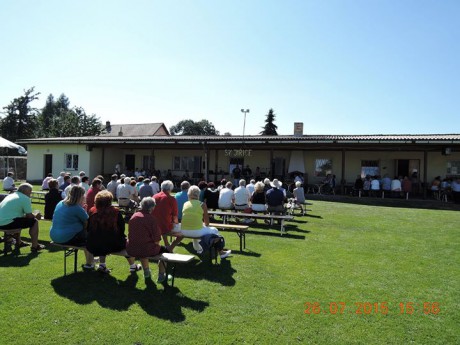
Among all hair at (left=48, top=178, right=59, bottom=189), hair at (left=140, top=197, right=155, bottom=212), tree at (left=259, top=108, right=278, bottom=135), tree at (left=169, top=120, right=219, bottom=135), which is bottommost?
hair at (left=140, top=197, right=155, bottom=212)

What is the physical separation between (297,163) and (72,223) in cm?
1590

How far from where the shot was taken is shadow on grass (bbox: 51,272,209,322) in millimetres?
3674

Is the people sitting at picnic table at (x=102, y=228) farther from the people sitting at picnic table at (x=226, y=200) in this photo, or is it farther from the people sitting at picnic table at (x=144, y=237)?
the people sitting at picnic table at (x=226, y=200)

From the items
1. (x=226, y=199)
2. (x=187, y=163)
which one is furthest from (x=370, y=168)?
(x=226, y=199)

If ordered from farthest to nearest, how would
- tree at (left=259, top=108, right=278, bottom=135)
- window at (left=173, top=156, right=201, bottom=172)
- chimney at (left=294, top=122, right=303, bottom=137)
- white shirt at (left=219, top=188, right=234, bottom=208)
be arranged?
1. tree at (left=259, top=108, right=278, bottom=135)
2. chimney at (left=294, top=122, right=303, bottom=137)
3. window at (left=173, top=156, right=201, bottom=172)
4. white shirt at (left=219, top=188, right=234, bottom=208)

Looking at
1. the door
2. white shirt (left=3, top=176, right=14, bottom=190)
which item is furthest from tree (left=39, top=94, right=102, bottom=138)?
white shirt (left=3, top=176, right=14, bottom=190)

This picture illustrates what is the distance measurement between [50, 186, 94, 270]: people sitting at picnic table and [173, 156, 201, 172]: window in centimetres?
1793

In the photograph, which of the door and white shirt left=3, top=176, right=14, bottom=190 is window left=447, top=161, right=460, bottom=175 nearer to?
white shirt left=3, top=176, right=14, bottom=190

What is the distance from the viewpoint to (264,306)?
3.79 m

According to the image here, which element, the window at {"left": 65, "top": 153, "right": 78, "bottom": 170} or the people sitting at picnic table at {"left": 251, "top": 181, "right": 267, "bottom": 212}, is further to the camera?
the window at {"left": 65, "top": 153, "right": 78, "bottom": 170}

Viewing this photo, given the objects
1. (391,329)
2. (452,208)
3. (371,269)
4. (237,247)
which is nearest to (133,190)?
(237,247)

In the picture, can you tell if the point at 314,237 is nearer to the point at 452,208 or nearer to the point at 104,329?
the point at 104,329

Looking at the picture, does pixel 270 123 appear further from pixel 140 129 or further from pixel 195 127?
pixel 195 127

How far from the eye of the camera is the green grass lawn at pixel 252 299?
316cm
